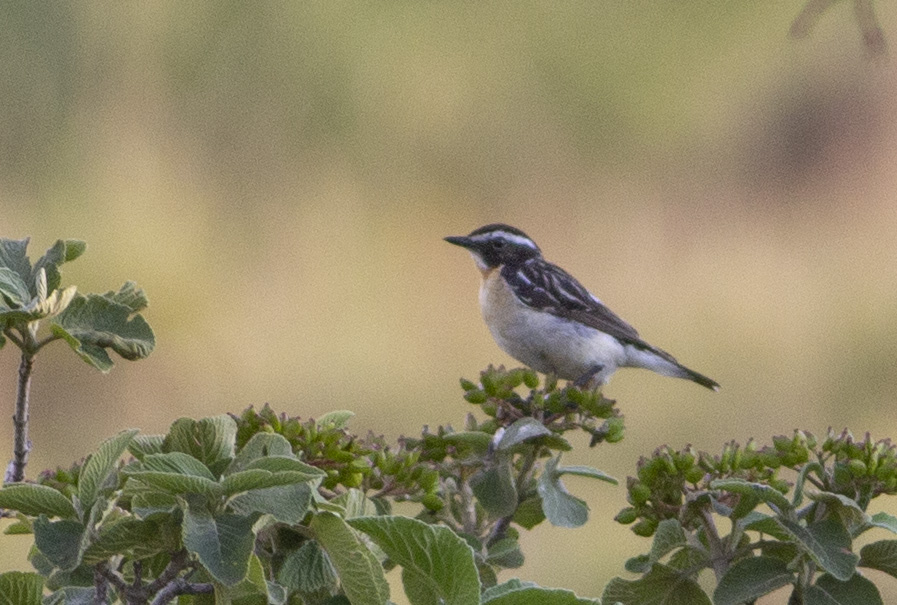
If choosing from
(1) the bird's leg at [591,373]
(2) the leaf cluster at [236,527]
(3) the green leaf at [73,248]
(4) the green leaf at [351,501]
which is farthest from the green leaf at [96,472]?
(1) the bird's leg at [591,373]

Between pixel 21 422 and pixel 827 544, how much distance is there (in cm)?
92

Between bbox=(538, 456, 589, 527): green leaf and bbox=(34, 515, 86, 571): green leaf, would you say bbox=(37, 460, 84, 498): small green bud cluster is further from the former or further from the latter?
bbox=(538, 456, 589, 527): green leaf

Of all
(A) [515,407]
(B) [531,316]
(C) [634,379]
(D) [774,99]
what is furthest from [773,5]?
(A) [515,407]

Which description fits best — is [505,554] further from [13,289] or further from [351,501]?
[13,289]

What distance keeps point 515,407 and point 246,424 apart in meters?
0.66

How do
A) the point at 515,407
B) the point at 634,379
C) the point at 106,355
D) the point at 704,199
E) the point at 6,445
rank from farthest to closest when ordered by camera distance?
1. the point at 704,199
2. the point at 634,379
3. the point at 6,445
4. the point at 515,407
5. the point at 106,355

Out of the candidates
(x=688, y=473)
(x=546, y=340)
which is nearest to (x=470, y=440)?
(x=688, y=473)

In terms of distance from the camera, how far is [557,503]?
5.31 feet

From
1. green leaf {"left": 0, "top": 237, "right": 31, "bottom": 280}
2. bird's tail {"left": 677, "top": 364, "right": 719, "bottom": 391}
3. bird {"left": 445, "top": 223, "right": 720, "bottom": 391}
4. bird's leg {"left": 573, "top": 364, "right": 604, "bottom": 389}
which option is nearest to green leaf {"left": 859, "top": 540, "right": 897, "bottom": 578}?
green leaf {"left": 0, "top": 237, "right": 31, "bottom": 280}

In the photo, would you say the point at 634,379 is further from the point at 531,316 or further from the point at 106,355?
the point at 106,355

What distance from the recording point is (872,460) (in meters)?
1.41

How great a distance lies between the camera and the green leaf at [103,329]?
57.1 inches

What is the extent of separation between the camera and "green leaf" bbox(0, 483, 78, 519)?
109 centimetres

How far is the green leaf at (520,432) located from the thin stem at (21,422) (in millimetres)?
596
